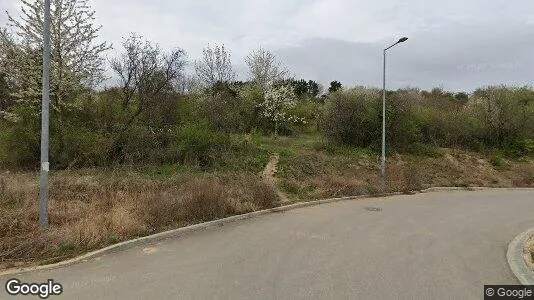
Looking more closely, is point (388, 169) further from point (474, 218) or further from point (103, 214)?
point (103, 214)

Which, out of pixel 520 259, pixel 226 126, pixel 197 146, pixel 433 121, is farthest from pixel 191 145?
pixel 433 121

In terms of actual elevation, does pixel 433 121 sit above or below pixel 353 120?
above

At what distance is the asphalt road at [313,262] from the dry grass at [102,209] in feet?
2.81

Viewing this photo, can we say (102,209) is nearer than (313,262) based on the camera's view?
No

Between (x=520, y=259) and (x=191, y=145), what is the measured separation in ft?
55.9

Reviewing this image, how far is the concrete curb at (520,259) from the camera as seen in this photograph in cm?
812

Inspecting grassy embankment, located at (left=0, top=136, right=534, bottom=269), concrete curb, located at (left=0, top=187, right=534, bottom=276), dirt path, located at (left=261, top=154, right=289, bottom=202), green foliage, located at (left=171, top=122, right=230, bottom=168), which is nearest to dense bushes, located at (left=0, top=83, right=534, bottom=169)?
green foliage, located at (left=171, top=122, right=230, bottom=168)

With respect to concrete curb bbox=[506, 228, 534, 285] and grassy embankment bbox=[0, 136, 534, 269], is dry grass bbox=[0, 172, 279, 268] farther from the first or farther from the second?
concrete curb bbox=[506, 228, 534, 285]

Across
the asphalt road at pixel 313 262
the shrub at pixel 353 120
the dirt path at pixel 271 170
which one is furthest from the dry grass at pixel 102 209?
the shrub at pixel 353 120

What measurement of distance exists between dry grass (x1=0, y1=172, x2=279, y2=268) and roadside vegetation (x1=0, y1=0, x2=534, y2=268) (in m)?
0.04

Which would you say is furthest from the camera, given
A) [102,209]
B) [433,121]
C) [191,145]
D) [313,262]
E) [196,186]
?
[433,121]

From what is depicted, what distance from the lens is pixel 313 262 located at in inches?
353

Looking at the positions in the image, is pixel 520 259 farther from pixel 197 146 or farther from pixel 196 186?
pixel 197 146

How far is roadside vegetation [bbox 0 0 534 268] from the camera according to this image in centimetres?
1233
